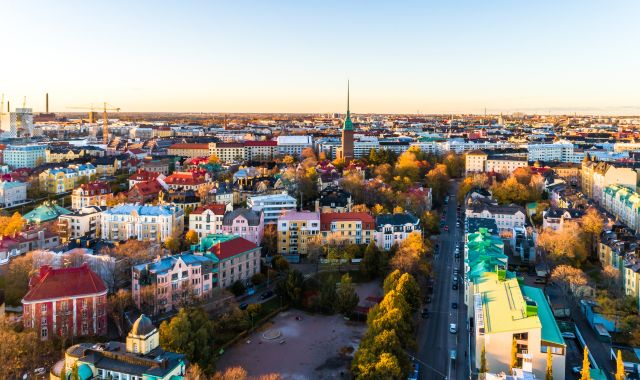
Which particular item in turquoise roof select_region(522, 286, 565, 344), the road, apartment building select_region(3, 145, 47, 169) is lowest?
the road

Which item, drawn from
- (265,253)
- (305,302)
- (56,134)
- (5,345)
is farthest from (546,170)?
(56,134)

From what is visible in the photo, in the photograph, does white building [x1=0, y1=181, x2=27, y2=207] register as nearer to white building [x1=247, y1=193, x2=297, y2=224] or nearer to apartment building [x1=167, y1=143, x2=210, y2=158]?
white building [x1=247, y1=193, x2=297, y2=224]

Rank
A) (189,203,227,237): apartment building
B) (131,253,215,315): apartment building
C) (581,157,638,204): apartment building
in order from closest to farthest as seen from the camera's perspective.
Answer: (131,253,215,315): apartment building
(189,203,227,237): apartment building
(581,157,638,204): apartment building

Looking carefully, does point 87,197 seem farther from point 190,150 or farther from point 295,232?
point 190,150

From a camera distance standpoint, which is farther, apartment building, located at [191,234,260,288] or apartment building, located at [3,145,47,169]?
apartment building, located at [3,145,47,169]

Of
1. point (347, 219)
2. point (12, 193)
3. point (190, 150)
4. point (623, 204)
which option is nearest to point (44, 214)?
point (12, 193)

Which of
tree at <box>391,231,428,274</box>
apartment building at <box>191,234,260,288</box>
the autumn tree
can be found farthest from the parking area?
the autumn tree
